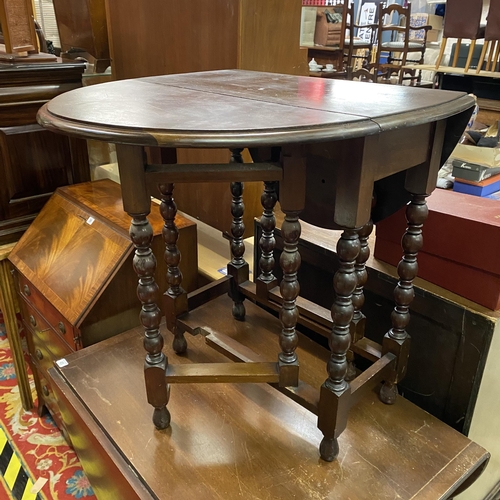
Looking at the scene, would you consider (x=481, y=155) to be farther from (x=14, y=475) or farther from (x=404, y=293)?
(x=14, y=475)

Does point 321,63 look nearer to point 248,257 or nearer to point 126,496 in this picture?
point 248,257

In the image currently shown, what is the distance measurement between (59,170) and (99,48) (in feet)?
2.13

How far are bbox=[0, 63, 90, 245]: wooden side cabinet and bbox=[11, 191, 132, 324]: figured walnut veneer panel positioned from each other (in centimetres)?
11

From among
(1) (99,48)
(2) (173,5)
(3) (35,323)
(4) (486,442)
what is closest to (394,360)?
(4) (486,442)

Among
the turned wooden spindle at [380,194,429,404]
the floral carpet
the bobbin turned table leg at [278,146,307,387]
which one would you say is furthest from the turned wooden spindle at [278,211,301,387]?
the floral carpet

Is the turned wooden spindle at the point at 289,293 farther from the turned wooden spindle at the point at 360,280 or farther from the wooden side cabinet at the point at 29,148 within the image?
the wooden side cabinet at the point at 29,148

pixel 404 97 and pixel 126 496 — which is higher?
pixel 404 97

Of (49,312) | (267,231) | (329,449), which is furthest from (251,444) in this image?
(49,312)

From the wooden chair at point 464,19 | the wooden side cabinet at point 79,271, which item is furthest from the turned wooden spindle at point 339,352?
the wooden chair at point 464,19

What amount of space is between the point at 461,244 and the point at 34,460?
5.13 ft

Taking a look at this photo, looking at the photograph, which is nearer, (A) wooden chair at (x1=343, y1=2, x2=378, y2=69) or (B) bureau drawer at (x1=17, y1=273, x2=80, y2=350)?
(B) bureau drawer at (x1=17, y1=273, x2=80, y2=350)

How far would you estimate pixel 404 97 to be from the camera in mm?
885

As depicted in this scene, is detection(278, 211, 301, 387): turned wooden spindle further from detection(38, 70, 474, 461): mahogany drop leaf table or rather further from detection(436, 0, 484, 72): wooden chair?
detection(436, 0, 484, 72): wooden chair

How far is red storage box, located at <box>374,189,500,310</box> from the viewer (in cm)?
99
